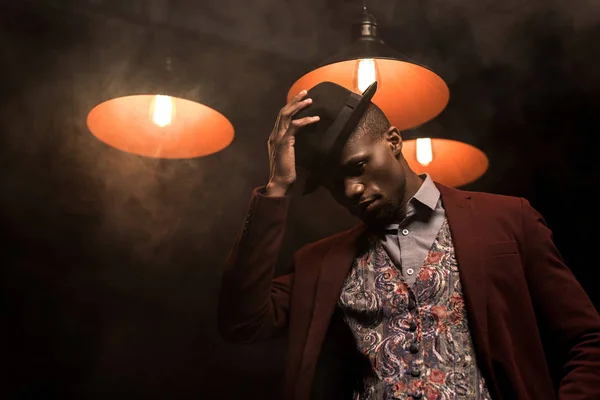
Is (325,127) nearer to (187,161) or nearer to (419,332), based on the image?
(419,332)

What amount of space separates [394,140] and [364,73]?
302 millimetres

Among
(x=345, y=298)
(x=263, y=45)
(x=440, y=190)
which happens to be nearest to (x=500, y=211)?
(x=440, y=190)

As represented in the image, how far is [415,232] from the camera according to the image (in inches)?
70.8

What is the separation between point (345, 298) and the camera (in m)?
1.79

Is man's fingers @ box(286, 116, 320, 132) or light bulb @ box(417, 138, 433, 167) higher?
light bulb @ box(417, 138, 433, 167)

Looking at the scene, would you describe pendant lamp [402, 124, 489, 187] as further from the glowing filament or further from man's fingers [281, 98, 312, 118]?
man's fingers [281, 98, 312, 118]

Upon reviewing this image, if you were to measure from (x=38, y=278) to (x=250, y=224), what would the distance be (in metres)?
0.93

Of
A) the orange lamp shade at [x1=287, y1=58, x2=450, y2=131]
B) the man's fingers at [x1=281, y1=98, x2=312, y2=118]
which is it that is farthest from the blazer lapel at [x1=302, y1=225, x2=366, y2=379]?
the orange lamp shade at [x1=287, y1=58, x2=450, y2=131]

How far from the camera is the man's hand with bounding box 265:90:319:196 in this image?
5.91ft

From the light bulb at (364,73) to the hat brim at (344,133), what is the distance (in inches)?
9.3

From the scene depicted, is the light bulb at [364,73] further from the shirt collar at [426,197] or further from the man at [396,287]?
the shirt collar at [426,197]

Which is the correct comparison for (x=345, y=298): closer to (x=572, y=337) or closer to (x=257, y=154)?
(x=572, y=337)

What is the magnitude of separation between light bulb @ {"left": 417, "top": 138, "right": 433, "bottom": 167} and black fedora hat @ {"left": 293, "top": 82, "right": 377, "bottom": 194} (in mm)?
519

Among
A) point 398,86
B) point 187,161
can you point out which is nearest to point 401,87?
point 398,86
